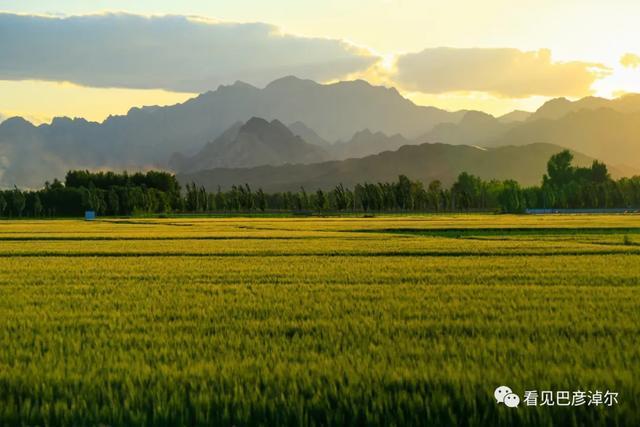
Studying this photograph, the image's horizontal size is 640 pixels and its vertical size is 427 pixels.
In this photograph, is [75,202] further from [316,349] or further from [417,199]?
[316,349]

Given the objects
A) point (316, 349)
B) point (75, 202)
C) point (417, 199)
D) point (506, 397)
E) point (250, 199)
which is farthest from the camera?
point (417, 199)

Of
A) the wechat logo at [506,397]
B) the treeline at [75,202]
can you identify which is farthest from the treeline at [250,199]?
the wechat logo at [506,397]

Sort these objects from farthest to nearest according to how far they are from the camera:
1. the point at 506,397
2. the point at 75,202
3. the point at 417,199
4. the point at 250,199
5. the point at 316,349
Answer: the point at 417,199
the point at 250,199
the point at 75,202
the point at 316,349
the point at 506,397

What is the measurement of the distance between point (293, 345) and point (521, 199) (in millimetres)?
181408

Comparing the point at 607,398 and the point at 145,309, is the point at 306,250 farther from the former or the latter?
the point at 607,398

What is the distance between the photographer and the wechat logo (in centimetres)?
753

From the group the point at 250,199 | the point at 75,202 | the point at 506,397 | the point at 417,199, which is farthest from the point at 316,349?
the point at 417,199

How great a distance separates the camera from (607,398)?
771cm

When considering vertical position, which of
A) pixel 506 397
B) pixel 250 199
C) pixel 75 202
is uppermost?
pixel 75 202

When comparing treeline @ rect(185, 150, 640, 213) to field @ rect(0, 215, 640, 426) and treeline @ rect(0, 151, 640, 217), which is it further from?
field @ rect(0, 215, 640, 426)

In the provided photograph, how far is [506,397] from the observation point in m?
7.67

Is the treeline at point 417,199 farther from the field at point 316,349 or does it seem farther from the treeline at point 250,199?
the field at point 316,349

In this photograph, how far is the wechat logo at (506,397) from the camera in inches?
297

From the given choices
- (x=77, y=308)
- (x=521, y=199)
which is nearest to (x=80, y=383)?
(x=77, y=308)
